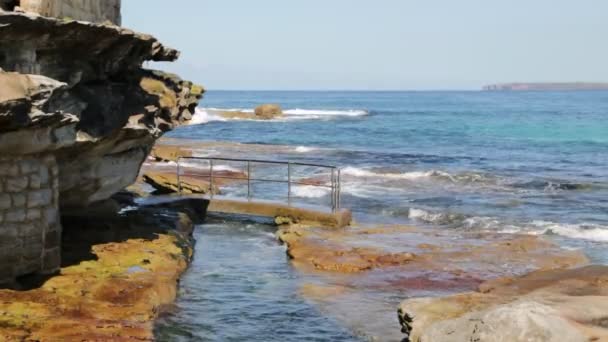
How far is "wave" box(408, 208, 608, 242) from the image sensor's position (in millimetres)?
20703

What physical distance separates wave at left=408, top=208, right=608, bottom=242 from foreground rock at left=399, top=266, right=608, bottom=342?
917 cm

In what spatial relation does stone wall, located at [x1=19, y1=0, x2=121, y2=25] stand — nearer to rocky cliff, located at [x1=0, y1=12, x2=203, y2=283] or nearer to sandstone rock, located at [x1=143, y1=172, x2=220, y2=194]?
rocky cliff, located at [x1=0, y1=12, x2=203, y2=283]

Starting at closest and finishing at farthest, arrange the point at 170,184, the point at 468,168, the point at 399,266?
the point at 399,266
the point at 170,184
the point at 468,168

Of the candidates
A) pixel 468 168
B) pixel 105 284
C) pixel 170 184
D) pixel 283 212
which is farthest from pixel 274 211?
pixel 468 168

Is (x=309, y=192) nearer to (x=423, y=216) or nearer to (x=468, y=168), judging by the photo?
(x=423, y=216)

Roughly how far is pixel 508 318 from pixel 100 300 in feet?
20.7

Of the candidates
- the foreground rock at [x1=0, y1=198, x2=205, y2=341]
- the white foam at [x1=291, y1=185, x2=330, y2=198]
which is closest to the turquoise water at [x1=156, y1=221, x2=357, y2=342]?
the foreground rock at [x1=0, y1=198, x2=205, y2=341]

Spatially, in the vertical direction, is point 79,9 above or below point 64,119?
above

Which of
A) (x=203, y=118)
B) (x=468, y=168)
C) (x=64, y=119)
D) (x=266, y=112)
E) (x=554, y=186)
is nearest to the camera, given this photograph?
(x=64, y=119)

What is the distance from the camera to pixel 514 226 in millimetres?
21797

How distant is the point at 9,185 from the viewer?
11133mm

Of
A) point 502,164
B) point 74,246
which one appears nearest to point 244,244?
point 74,246

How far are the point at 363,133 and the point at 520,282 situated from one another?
55691 millimetres

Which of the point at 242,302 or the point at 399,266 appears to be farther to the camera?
the point at 399,266
